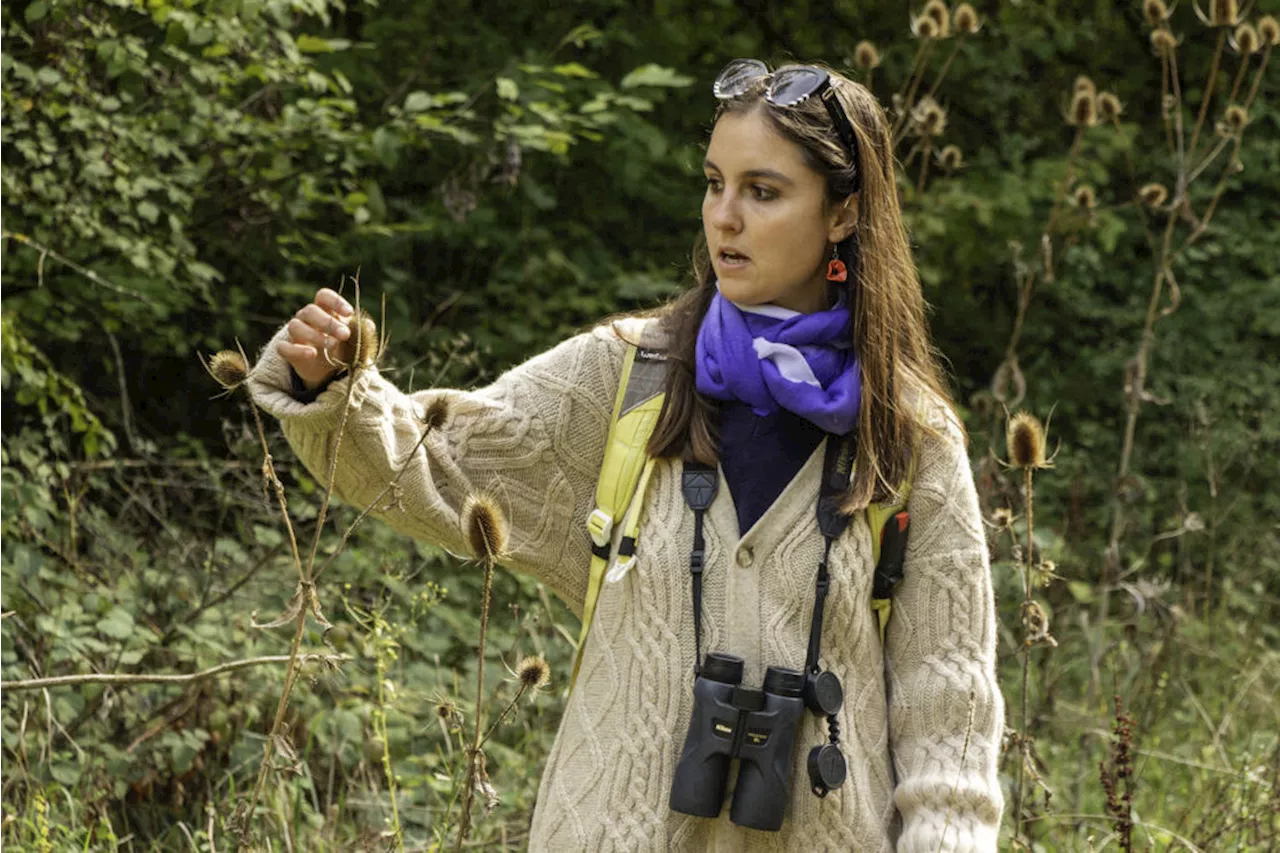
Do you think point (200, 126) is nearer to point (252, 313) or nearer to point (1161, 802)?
point (252, 313)

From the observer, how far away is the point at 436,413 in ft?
7.35

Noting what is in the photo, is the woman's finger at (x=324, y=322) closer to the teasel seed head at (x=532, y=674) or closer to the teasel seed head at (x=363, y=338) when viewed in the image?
the teasel seed head at (x=363, y=338)

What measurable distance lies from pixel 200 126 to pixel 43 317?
26.1 inches

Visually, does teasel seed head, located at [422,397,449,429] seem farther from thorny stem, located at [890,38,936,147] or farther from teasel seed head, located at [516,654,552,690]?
thorny stem, located at [890,38,936,147]

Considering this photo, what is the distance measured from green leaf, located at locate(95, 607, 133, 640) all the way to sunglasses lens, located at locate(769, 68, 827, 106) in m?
1.88

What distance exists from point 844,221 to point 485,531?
810 millimetres

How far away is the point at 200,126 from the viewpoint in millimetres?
4285

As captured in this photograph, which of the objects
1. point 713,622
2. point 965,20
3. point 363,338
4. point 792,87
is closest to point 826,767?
point 713,622

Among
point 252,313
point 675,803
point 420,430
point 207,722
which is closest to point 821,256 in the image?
point 420,430

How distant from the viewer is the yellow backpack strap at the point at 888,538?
95.7 inches

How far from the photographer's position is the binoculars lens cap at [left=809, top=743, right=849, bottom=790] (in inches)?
91.0

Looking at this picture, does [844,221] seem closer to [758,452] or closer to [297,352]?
[758,452]

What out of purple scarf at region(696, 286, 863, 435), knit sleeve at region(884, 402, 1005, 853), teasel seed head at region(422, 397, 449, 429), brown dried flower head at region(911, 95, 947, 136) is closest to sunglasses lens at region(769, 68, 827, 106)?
purple scarf at region(696, 286, 863, 435)

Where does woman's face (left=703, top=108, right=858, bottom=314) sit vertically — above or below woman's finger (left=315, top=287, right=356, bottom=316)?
above
